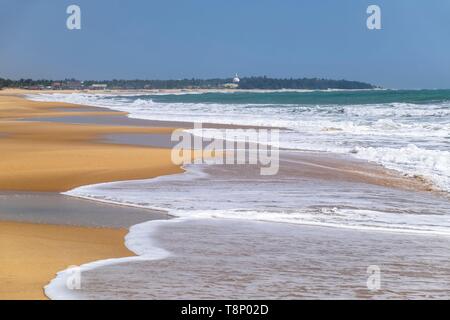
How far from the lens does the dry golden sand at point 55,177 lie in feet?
18.7

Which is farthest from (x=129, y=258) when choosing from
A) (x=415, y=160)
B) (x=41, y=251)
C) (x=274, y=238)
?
(x=415, y=160)

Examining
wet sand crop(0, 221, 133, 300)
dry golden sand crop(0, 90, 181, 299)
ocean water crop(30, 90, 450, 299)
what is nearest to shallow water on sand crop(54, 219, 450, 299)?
ocean water crop(30, 90, 450, 299)

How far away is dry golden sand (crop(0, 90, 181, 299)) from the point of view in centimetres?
569

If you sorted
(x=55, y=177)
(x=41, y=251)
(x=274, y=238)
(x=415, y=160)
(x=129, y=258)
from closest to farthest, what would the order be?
(x=129, y=258) → (x=41, y=251) → (x=274, y=238) → (x=55, y=177) → (x=415, y=160)

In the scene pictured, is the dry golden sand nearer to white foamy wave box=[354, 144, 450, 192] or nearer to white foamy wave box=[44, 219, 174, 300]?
white foamy wave box=[44, 219, 174, 300]

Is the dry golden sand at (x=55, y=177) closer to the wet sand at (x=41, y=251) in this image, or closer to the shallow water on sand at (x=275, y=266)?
the wet sand at (x=41, y=251)

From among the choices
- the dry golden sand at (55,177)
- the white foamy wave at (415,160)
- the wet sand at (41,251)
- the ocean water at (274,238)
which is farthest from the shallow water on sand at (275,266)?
the white foamy wave at (415,160)

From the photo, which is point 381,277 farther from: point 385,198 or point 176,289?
point 385,198

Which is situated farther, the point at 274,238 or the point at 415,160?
the point at 415,160

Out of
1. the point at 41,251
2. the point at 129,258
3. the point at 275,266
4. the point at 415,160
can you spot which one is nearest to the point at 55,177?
the point at 41,251

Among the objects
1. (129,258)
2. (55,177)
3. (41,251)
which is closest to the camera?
(129,258)

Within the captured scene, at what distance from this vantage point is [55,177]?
1171 centimetres

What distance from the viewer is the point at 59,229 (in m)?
7.43

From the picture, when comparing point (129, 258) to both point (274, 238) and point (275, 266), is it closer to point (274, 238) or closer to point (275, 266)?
point (275, 266)
